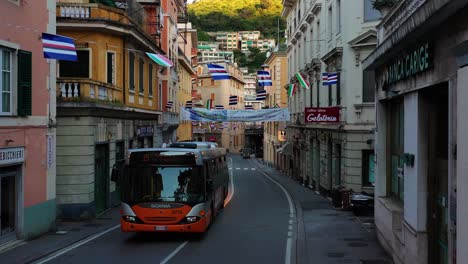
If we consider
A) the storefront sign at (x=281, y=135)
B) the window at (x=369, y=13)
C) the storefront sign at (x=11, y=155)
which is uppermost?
the window at (x=369, y=13)

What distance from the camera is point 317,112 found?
27.7 metres

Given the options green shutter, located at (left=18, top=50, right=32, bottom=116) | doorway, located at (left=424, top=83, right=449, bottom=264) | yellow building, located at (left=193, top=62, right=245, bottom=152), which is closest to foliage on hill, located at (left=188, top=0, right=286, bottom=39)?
yellow building, located at (left=193, top=62, right=245, bottom=152)

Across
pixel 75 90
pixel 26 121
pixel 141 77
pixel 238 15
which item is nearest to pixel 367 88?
pixel 141 77

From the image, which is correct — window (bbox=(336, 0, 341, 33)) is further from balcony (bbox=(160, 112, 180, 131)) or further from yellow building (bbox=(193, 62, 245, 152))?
yellow building (bbox=(193, 62, 245, 152))

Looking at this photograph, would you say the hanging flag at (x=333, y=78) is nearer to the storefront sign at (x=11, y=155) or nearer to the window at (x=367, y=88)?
the window at (x=367, y=88)

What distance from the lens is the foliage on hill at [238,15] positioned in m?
178

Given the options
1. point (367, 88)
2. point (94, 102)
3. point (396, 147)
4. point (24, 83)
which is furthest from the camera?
Result: point (367, 88)

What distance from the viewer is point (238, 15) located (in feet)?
600

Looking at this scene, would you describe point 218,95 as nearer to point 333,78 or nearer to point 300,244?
point 333,78

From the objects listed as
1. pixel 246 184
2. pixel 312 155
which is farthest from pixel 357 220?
pixel 246 184

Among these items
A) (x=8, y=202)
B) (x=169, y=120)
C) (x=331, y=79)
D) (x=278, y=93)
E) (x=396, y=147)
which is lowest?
(x=8, y=202)

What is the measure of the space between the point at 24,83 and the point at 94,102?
5.55 meters

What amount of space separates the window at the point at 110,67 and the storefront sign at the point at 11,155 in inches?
369

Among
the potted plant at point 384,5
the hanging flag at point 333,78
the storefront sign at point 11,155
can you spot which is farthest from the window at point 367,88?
the storefront sign at point 11,155
